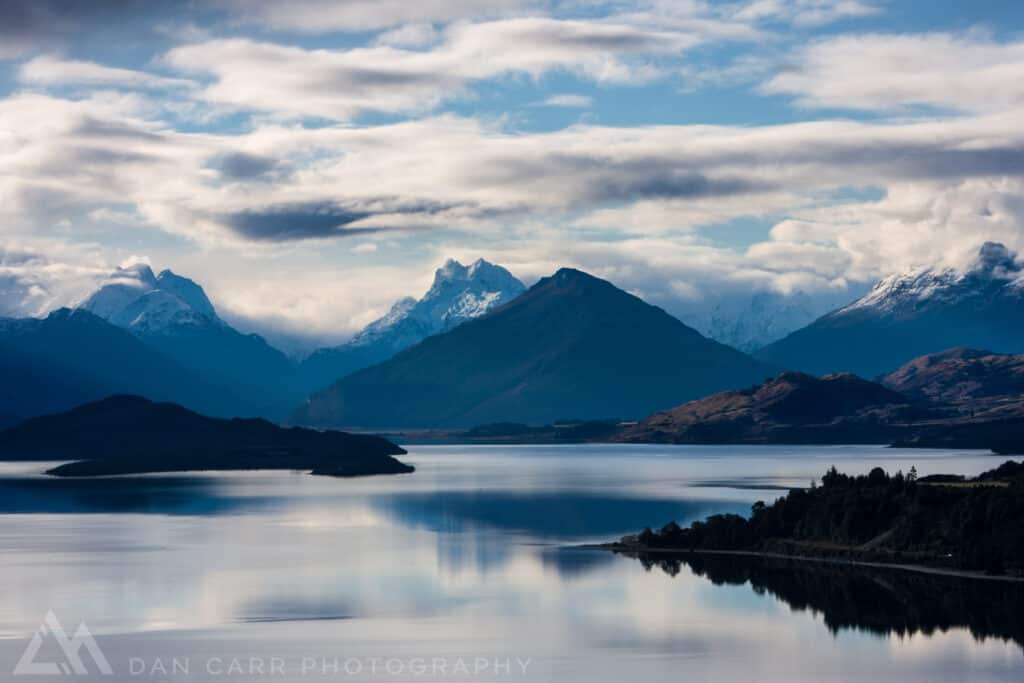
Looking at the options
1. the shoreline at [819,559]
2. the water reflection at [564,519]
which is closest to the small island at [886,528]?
the shoreline at [819,559]

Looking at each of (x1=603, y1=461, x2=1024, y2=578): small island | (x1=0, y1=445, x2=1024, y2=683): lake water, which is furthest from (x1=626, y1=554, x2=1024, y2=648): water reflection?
(x1=603, y1=461, x2=1024, y2=578): small island

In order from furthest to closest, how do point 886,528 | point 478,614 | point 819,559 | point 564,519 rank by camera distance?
point 564,519 < point 886,528 < point 819,559 < point 478,614

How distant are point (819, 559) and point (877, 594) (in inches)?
734

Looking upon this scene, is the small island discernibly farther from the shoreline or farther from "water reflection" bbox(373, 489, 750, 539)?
"water reflection" bbox(373, 489, 750, 539)

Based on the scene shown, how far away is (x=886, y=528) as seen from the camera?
135 meters

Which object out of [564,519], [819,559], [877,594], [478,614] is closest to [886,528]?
[819,559]

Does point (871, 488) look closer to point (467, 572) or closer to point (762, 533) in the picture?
point (762, 533)

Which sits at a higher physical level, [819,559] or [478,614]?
[819,559]

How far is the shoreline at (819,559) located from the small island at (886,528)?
0.57ft

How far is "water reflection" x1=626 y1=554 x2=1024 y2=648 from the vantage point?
10219 centimetres

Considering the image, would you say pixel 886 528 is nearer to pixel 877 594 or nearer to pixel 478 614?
pixel 877 594

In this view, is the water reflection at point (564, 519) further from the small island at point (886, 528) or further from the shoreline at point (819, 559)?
the small island at point (886, 528)

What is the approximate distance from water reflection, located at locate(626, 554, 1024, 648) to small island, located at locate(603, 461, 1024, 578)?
313 centimetres

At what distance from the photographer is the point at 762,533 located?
466ft
